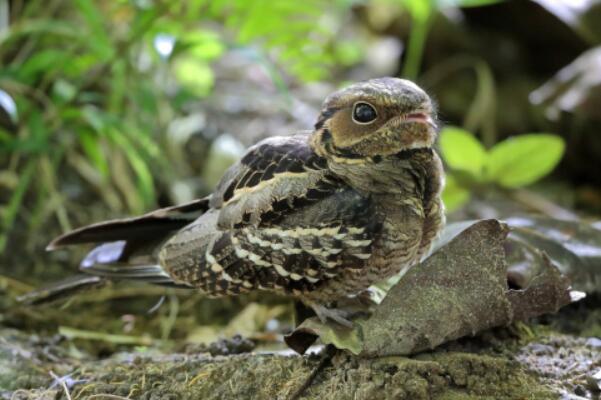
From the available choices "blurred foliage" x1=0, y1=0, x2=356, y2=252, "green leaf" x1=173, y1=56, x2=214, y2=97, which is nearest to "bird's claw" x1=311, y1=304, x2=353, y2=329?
"blurred foliage" x1=0, y1=0, x2=356, y2=252

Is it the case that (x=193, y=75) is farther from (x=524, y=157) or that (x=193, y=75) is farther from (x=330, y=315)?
(x=330, y=315)

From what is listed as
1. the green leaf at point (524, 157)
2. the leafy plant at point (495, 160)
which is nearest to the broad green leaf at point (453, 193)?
the leafy plant at point (495, 160)

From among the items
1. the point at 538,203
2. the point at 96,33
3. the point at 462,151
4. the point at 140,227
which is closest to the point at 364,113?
the point at 140,227

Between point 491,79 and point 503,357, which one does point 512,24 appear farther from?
point 503,357

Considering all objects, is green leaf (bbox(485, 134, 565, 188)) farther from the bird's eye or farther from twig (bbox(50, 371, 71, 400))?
twig (bbox(50, 371, 71, 400))

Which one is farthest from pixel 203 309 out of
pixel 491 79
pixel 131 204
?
pixel 491 79
